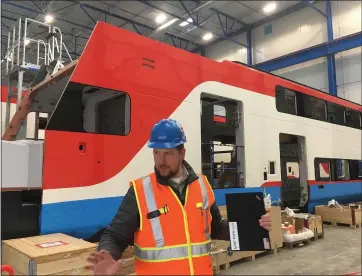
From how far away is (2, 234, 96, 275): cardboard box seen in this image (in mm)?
2318

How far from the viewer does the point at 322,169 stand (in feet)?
24.1

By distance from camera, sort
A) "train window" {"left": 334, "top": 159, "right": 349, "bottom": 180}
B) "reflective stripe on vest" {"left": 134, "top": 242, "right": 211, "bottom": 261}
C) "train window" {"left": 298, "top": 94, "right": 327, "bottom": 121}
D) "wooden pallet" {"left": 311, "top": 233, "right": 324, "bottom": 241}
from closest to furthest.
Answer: "reflective stripe on vest" {"left": 134, "top": 242, "right": 211, "bottom": 261}, "wooden pallet" {"left": 311, "top": 233, "right": 324, "bottom": 241}, "train window" {"left": 298, "top": 94, "right": 327, "bottom": 121}, "train window" {"left": 334, "top": 159, "right": 349, "bottom": 180}

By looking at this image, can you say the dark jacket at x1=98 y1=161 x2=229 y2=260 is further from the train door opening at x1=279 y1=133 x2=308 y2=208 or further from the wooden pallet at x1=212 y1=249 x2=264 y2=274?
the train door opening at x1=279 y1=133 x2=308 y2=208

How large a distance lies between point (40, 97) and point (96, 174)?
1770 mm

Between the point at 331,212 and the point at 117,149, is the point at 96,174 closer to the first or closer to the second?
the point at 117,149

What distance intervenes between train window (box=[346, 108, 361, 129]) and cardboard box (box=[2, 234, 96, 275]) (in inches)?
312

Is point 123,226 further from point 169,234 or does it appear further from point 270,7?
point 270,7

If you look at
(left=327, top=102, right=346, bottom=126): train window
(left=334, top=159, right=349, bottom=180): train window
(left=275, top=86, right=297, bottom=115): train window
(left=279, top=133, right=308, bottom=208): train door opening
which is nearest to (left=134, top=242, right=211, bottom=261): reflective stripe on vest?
(left=275, top=86, right=297, bottom=115): train window

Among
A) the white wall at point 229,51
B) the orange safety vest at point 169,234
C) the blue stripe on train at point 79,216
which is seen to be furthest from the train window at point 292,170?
the white wall at point 229,51

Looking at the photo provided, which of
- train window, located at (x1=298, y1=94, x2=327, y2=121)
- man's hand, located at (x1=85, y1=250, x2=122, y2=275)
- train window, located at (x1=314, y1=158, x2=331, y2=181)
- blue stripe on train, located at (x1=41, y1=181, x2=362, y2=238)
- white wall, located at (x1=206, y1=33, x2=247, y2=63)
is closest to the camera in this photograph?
man's hand, located at (x1=85, y1=250, x2=122, y2=275)

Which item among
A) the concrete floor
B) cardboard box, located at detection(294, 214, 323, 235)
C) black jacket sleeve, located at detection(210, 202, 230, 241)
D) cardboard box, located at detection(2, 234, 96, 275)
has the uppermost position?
black jacket sleeve, located at detection(210, 202, 230, 241)

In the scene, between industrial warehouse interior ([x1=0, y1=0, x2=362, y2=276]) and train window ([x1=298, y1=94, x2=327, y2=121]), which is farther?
train window ([x1=298, y1=94, x2=327, y2=121])

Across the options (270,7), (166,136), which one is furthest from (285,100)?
(270,7)

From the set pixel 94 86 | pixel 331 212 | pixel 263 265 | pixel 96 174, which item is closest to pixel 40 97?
pixel 94 86
